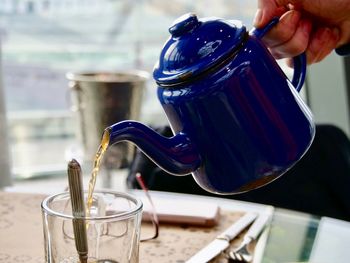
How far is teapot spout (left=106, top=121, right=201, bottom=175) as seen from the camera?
2.25 feet

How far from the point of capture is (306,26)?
0.94 metres

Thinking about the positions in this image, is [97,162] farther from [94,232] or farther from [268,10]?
[268,10]

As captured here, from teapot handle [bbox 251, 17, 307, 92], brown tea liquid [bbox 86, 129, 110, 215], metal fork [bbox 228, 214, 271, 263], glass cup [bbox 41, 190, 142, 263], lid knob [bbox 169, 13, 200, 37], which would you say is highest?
lid knob [bbox 169, 13, 200, 37]

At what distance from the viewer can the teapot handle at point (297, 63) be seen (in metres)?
0.82

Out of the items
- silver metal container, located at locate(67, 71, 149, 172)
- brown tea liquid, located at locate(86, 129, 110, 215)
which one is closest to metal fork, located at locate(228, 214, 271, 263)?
brown tea liquid, located at locate(86, 129, 110, 215)

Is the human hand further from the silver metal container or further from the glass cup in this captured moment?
the silver metal container

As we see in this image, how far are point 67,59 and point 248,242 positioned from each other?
6.60ft

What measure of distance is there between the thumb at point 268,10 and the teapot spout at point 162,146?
0.21 metres

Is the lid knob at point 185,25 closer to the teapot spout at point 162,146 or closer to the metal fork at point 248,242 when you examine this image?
the teapot spout at point 162,146

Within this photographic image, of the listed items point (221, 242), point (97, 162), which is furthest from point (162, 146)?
point (221, 242)

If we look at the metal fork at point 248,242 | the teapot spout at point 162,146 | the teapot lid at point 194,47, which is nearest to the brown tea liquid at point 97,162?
the teapot spout at point 162,146

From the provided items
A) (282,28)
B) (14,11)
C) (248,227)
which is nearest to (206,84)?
(282,28)

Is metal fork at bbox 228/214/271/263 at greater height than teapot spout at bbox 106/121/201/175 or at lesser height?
lesser

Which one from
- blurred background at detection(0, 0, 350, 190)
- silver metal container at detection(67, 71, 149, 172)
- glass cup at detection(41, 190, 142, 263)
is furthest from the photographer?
blurred background at detection(0, 0, 350, 190)
